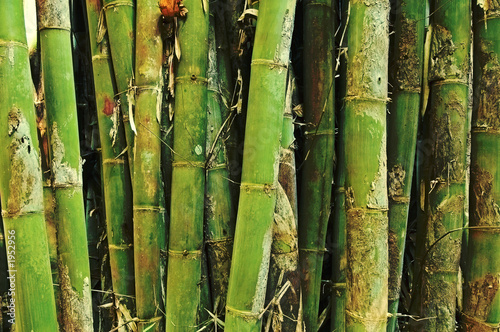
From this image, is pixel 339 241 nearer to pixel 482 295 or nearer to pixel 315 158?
pixel 315 158

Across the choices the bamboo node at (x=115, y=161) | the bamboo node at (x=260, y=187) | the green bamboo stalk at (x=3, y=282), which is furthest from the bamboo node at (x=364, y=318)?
the green bamboo stalk at (x=3, y=282)

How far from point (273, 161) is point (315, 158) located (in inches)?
8.1

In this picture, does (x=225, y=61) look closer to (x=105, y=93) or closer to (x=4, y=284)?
(x=105, y=93)

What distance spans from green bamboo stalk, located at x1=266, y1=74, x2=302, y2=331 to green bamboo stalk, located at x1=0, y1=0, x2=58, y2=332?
0.50 meters

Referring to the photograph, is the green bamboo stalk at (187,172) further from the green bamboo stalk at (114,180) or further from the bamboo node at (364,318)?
the bamboo node at (364,318)

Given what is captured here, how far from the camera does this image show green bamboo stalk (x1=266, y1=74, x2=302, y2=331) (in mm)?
972

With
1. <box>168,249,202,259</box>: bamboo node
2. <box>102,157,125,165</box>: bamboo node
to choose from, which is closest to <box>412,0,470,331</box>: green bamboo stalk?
<box>168,249,202,259</box>: bamboo node

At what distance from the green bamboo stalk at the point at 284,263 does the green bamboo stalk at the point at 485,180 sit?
1.48 feet

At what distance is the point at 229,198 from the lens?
105 centimetres

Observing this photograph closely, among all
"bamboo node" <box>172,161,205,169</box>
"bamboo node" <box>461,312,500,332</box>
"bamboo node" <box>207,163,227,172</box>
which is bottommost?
"bamboo node" <box>461,312,500,332</box>

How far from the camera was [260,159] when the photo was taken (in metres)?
0.87

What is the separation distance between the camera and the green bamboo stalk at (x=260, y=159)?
2.85ft

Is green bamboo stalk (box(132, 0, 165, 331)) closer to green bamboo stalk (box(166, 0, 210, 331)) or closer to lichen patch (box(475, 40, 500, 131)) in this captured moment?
green bamboo stalk (box(166, 0, 210, 331))

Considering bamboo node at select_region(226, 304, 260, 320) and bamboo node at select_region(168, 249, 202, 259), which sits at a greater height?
bamboo node at select_region(168, 249, 202, 259)
